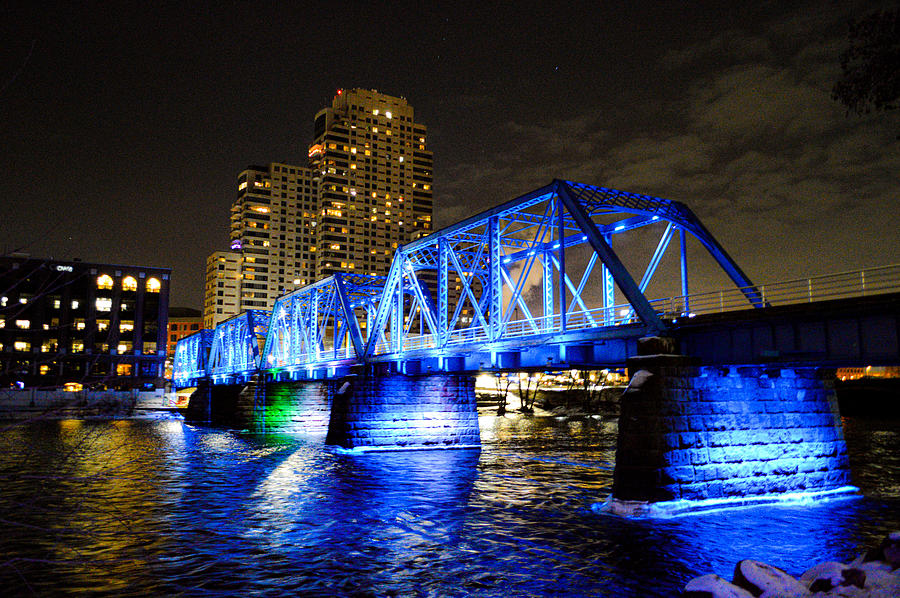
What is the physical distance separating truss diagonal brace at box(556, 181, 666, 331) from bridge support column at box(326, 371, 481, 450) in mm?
19658

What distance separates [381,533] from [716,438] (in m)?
11.7

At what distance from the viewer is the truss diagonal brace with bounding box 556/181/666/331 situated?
24938 millimetres

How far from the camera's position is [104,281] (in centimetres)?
14438

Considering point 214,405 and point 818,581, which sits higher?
point 214,405

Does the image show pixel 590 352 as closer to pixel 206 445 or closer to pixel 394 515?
pixel 394 515

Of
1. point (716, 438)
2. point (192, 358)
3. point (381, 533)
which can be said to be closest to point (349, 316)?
point (381, 533)

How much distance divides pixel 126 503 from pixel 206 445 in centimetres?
2953

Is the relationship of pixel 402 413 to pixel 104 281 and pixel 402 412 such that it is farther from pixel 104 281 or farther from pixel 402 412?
pixel 104 281

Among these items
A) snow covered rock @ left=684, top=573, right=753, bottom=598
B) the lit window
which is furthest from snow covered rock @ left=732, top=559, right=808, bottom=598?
the lit window

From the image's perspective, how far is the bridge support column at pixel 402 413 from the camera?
148 ft

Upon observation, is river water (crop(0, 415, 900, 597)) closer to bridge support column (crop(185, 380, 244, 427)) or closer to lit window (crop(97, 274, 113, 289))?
bridge support column (crop(185, 380, 244, 427))

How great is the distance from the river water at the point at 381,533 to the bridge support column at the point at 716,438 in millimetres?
879

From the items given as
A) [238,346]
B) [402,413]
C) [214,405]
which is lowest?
[214,405]

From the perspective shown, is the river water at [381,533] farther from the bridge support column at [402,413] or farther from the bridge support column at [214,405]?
the bridge support column at [214,405]
